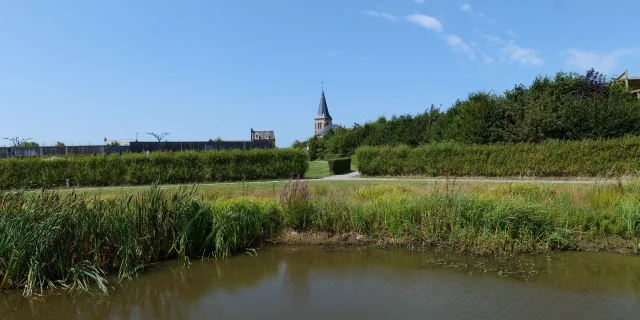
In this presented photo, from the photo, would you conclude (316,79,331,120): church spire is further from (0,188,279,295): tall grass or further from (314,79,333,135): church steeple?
(0,188,279,295): tall grass

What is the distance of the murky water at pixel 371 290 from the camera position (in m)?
5.18

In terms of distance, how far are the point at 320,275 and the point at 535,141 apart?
15.9 meters

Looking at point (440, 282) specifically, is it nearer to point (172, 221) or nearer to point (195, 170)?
point (172, 221)

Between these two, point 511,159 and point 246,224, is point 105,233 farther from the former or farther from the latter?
point 511,159

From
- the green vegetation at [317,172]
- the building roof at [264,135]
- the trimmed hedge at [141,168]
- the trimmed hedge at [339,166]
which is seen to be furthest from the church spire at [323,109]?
the trimmed hedge at [141,168]

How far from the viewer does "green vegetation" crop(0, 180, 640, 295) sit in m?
6.27

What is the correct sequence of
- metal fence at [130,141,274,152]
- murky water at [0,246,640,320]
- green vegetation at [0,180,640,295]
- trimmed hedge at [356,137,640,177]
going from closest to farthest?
murky water at [0,246,640,320] → green vegetation at [0,180,640,295] → trimmed hedge at [356,137,640,177] → metal fence at [130,141,274,152]

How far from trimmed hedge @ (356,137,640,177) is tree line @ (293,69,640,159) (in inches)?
55.6

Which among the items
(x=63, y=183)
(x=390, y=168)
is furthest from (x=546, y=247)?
(x=63, y=183)

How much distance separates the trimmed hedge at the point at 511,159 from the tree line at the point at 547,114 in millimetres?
1412

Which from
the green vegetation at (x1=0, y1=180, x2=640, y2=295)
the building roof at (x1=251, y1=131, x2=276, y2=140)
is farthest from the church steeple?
the green vegetation at (x1=0, y1=180, x2=640, y2=295)

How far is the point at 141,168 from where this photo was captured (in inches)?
740

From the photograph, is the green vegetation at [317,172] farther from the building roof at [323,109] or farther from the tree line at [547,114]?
the building roof at [323,109]

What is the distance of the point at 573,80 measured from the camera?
20.8 meters
